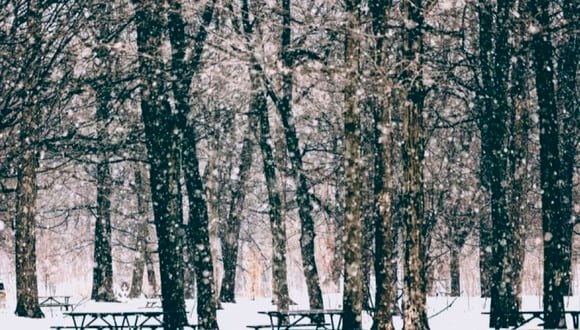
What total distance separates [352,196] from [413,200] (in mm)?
1933

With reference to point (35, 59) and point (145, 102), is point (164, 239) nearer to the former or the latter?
point (145, 102)

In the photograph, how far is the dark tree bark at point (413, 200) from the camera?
589 inches

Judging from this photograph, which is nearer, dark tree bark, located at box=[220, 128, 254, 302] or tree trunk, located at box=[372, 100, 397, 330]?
tree trunk, located at box=[372, 100, 397, 330]

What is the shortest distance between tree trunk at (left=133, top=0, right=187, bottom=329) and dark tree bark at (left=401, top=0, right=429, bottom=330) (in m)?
4.03

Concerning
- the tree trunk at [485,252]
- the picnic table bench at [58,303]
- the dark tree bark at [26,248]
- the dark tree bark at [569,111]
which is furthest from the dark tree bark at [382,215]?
the picnic table bench at [58,303]

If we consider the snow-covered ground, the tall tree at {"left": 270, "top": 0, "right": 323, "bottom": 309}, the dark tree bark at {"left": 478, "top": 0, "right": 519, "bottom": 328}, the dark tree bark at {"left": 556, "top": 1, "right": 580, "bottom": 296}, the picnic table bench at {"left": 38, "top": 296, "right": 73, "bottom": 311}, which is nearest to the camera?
the dark tree bark at {"left": 478, "top": 0, "right": 519, "bottom": 328}

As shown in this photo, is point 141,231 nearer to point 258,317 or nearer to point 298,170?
point 258,317

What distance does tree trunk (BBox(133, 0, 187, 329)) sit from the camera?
1598 cm

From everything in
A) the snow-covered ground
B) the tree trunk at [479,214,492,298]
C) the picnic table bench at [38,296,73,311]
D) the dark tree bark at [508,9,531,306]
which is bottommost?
the snow-covered ground

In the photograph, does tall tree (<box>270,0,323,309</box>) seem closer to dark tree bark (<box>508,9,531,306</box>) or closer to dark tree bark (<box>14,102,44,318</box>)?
dark tree bark (<box>508,9,531,306</box>)

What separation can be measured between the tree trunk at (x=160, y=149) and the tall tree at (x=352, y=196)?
301cm

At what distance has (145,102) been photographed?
16016 mm

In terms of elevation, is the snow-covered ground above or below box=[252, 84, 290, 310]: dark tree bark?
below

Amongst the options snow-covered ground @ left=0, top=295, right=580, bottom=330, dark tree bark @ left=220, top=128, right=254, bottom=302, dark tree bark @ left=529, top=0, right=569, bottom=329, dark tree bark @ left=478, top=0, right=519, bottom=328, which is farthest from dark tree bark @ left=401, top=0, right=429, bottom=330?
dark tree bark @ left=220, top=128, right=254, bottom=302
